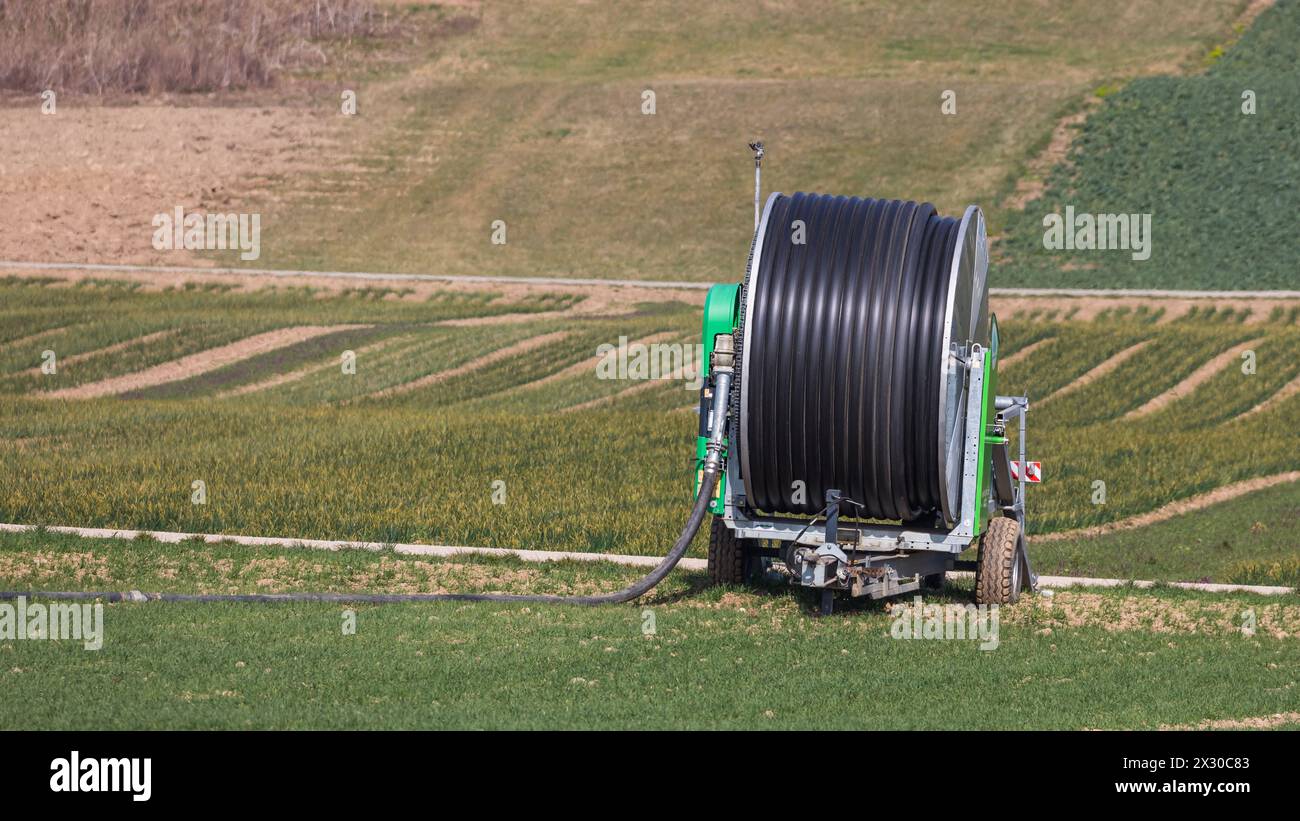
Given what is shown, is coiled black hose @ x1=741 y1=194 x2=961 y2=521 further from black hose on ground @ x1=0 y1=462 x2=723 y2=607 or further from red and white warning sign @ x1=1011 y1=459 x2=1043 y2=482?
red and white warning sign @ x1=1011 y1=459 x2=1043 y2=482

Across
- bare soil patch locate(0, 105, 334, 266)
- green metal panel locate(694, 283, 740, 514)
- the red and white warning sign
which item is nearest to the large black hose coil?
green metal panel locate(694, 283, 740, 514)

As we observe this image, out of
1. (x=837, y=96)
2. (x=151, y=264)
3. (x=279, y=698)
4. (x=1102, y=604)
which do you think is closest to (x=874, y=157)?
(x=837, y=96)

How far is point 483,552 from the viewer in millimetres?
18406

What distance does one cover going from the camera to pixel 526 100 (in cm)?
8150

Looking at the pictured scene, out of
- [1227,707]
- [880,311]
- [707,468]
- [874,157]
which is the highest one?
[874,157]

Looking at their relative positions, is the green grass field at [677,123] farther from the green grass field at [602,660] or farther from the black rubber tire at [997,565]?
the green grass field at [602,660]

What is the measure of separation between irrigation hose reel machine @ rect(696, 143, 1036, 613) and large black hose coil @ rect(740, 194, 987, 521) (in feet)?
0.04

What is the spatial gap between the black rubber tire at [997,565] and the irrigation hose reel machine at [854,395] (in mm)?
436

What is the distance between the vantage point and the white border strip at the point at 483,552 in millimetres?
18031

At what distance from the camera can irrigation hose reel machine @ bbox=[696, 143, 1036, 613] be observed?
14875 millimetres

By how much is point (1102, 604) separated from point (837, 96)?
64.5 meters

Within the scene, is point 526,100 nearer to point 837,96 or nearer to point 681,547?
point 837,96

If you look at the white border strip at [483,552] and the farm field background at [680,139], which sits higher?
the farm field background at [680,139]

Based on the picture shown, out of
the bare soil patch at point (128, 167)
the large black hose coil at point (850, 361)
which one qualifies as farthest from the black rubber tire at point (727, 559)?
the bare soil patch at point (128, 167)
